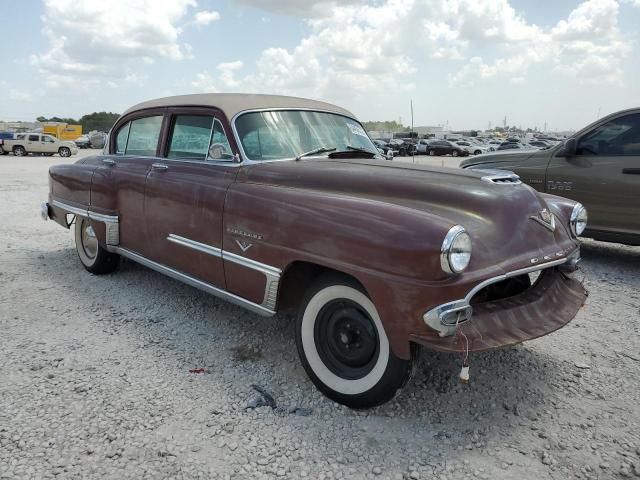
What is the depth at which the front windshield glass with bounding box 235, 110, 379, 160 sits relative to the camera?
3680mm

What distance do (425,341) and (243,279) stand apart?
4.39 ft

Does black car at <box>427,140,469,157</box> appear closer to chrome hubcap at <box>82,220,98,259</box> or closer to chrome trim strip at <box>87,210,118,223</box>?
chrome hubcap at <box>82,220,98,259</box>

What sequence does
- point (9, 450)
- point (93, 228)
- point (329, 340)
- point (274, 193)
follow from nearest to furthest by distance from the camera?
point (9, 450) → point (329, 340) → point (274, 193) → point (93, 228)

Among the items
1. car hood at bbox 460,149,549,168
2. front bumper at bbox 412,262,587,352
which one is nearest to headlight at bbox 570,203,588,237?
front bumper at bbox 412,262,587,352

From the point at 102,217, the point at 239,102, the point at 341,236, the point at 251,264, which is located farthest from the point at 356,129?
the point at 102,217

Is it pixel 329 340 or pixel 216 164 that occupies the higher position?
pixel 216 164

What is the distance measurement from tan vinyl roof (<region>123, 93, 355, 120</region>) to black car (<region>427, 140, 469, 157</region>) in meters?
36.7

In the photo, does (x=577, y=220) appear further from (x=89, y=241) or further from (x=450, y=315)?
(x=89, y=241)

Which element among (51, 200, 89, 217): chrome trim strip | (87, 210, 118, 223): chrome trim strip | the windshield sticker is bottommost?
(87, 210, 118, 223): chrome trim strip

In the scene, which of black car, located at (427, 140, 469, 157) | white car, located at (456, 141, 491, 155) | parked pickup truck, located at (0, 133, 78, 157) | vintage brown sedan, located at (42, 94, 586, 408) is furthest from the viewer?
white car, located at (456, 141, 491, 155)

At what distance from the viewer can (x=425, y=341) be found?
2.44 m

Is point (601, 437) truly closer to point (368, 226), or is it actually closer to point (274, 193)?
point (368, 226)

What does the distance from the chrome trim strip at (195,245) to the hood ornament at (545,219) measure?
202 cm

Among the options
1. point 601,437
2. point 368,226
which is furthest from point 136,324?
point 601,437
